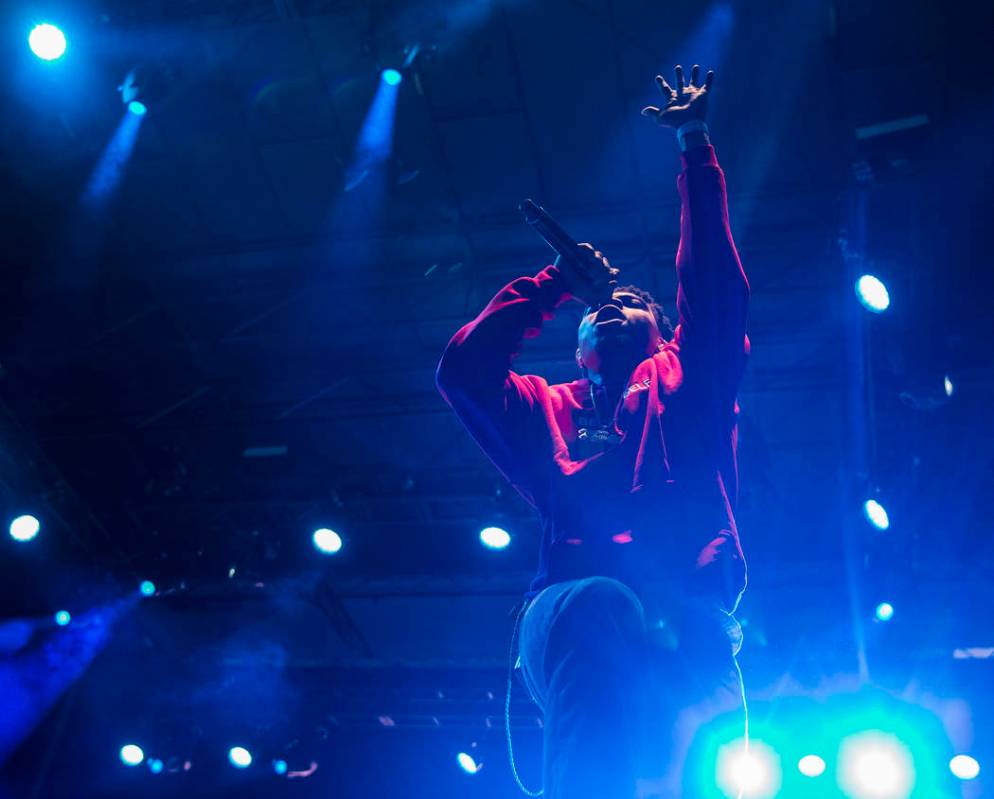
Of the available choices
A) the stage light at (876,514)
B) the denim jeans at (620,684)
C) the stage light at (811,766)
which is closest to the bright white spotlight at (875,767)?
the stage light at (811,766)

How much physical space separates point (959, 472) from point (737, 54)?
3009 mm

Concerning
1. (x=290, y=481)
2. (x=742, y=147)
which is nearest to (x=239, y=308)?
(x=290, y=481)

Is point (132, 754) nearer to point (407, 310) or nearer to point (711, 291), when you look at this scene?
point (407, 310)

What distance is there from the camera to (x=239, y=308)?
6559 millimetres

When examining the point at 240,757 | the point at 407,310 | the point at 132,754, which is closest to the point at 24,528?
the point at 132,754

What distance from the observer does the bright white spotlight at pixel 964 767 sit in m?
5.62

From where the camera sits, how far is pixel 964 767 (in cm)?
565

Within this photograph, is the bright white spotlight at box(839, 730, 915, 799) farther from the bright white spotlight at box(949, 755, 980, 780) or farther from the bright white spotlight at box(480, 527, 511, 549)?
the bright white spotlight at box(480, 527, 511, 549)

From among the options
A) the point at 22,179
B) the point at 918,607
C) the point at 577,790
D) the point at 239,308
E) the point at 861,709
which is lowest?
the point at 577,790

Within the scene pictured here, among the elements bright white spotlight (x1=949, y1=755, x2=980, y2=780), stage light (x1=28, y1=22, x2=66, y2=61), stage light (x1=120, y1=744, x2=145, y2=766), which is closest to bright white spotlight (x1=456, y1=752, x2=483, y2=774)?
stage light (x1=120, y1=744, x2=145, y2=766)

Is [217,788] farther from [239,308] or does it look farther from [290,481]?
[239,308]

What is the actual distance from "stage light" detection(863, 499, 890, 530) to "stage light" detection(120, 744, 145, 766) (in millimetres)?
7348

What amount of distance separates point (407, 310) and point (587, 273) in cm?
386

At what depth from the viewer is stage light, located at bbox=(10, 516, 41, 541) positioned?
712cm
